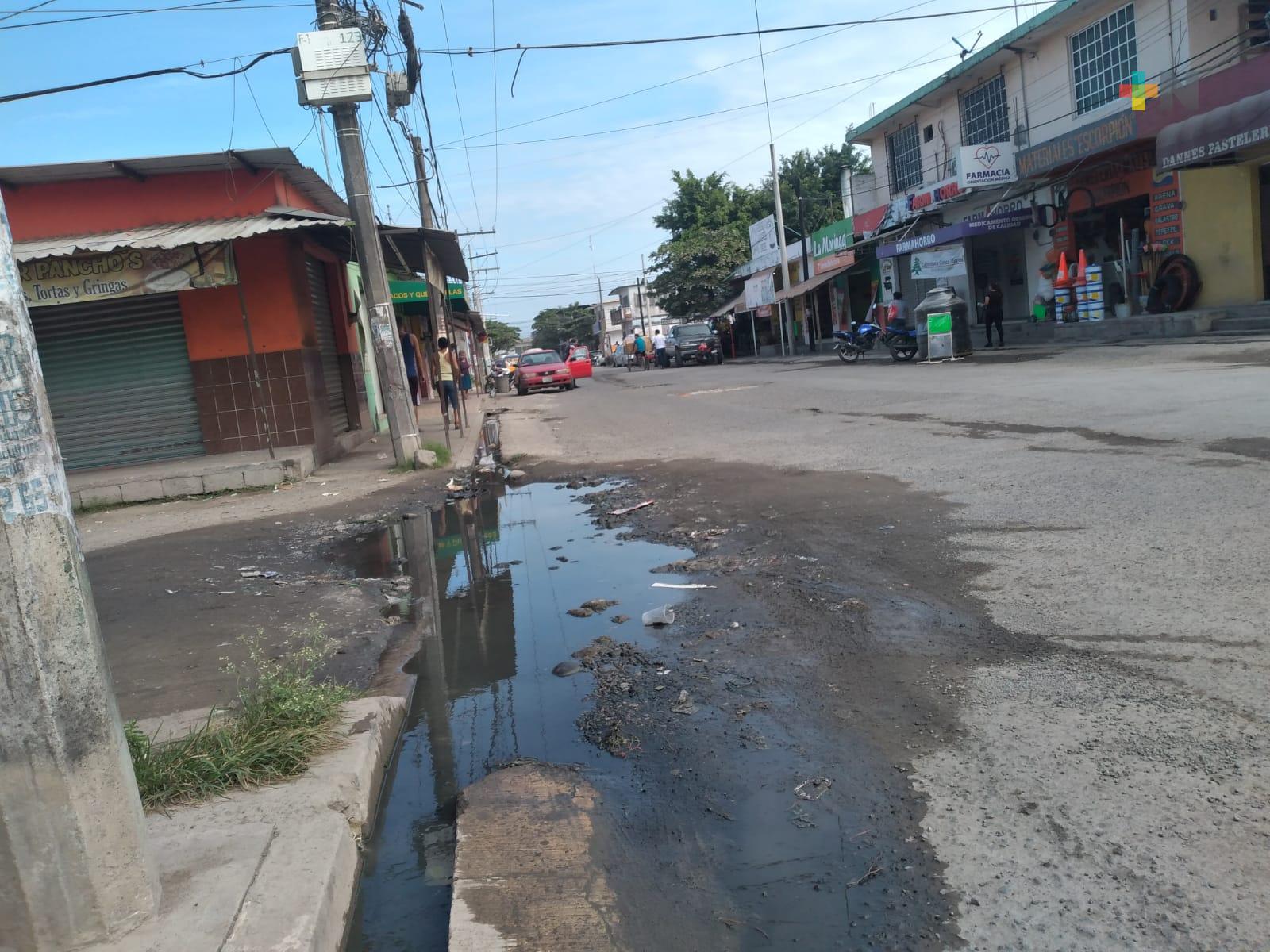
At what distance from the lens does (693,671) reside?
4145 millimetres

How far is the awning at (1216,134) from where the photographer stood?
50.1ft

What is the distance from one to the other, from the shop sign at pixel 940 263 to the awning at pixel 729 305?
15.4 metres

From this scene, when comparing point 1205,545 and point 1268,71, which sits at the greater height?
point 1268,71

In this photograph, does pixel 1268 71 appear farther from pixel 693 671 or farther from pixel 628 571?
pixel 693 671

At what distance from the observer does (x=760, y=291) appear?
41250 mm

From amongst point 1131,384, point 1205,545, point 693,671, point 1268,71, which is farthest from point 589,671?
point 1268,71

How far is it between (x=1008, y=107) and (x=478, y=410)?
16.4 metres

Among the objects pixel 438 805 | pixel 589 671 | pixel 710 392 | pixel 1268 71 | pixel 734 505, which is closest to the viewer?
pixel 438 805

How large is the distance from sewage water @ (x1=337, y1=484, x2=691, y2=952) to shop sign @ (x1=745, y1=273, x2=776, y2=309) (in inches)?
1276

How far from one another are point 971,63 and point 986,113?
1706 millimetres

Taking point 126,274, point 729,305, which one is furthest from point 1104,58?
point 729,305

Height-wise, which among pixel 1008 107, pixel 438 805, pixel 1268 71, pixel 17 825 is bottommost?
pixel 438 805

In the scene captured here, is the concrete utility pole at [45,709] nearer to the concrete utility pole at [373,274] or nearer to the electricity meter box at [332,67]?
the concrete utility pole at [373,274]

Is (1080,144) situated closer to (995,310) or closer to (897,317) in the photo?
(995,310)
